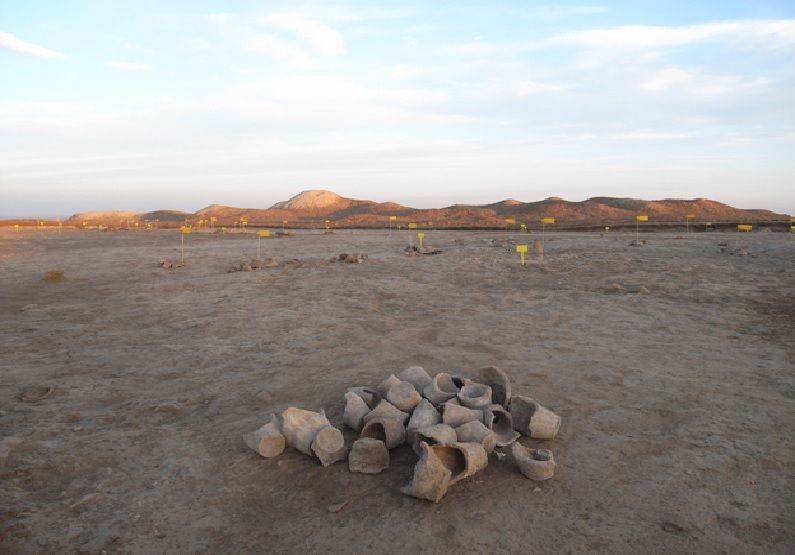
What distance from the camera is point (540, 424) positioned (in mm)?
3861

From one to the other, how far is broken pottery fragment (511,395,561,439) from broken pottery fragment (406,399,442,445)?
639 millimetres

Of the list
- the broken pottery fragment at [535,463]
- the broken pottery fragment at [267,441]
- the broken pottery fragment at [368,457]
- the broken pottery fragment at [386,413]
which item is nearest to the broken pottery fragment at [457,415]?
the broken pottery fragment at [386,413]

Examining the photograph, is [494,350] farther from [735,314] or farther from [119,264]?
[119,264]

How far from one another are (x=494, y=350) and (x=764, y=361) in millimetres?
2855

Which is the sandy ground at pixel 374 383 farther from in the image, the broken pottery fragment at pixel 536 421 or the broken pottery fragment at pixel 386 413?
the broken pottery fragment at pixel 386 413

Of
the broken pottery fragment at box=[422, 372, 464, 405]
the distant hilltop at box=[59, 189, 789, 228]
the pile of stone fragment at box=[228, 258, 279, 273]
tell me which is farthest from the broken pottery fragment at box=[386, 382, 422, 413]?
the distant hilltop at box=[59, 189, 789, 228]

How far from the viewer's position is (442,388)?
446 centimetres

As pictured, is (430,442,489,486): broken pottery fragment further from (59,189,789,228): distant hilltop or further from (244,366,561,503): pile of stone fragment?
(59,189,789,228): distant hilltop

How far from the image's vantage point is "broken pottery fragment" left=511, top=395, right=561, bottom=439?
3.86m

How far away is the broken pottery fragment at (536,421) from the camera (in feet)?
12.7

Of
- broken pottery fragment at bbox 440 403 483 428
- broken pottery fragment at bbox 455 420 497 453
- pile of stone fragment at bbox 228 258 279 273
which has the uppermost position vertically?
pile of stone fragment at bbox 228 258 279 273

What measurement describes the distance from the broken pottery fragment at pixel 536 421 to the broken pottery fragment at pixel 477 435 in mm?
364

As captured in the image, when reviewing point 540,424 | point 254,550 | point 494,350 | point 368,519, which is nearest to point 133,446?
point 254,550

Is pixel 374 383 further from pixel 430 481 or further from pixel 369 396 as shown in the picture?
pixel 430 481
